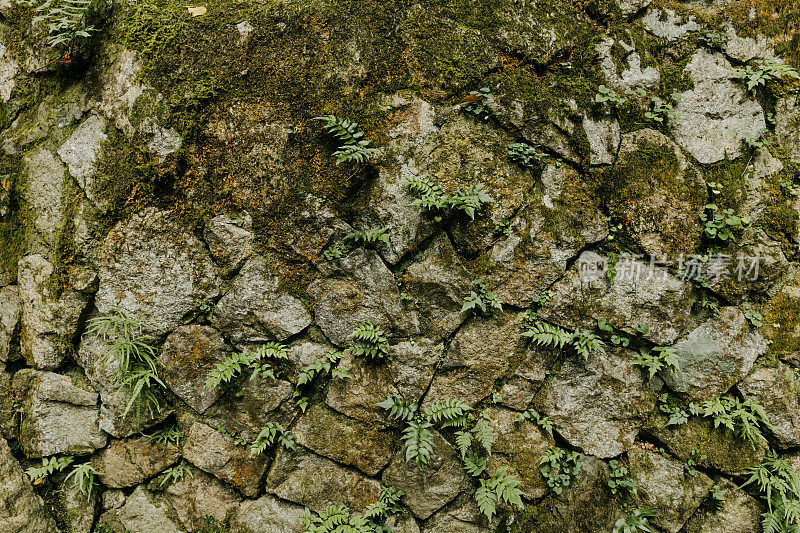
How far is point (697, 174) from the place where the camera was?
3975 mm

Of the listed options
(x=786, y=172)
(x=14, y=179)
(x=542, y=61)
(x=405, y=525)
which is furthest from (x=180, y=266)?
(x=786, y=172)

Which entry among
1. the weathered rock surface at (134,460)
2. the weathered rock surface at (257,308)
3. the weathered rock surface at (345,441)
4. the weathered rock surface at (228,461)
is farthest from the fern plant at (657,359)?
the weathered rock surface at (134,460)

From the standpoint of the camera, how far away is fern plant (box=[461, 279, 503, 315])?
3771 millimetres

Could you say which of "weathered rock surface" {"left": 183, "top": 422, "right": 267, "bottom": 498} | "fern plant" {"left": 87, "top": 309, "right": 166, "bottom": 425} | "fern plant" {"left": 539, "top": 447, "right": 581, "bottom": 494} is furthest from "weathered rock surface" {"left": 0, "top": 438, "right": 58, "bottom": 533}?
"fern plant" {"left": 539, "top": 447, "right": 581, "bottom": 494}

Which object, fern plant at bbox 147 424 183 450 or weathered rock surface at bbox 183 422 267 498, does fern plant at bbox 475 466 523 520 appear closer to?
weathered rock surface at bbox 183 422 267 498

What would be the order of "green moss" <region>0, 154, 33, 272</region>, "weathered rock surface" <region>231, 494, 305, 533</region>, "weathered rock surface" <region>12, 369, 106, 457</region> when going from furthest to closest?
"green moss" <region>0, 154, 33, 272</region> < "weathered rock surface" <region>12, 369, 106, 457</region> < "weathered rock surface" <region>231, 494, 305, 533</region>

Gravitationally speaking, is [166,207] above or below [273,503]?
above

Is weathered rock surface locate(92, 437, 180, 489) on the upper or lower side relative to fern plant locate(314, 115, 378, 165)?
lower

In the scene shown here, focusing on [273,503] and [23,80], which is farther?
[23,80]

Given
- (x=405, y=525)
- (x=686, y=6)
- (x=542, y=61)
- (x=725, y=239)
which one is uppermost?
(x=686, y=6)

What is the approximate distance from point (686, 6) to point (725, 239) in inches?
93.6

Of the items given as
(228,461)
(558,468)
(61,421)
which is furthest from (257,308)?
(558,468)

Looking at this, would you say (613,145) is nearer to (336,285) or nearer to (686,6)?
(686,6)

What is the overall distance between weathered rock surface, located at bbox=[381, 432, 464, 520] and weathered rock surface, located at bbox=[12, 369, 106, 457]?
2879 mm
